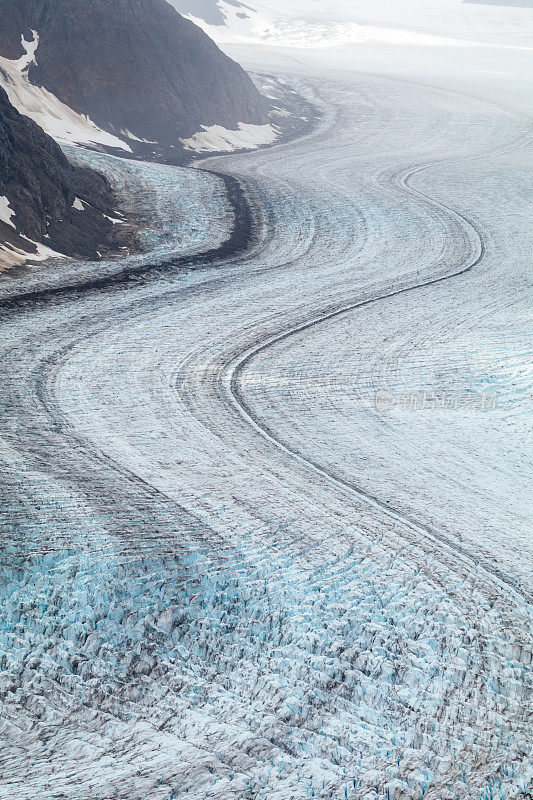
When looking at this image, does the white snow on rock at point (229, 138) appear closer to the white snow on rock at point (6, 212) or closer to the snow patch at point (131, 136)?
the snow patch at point (131, 136)

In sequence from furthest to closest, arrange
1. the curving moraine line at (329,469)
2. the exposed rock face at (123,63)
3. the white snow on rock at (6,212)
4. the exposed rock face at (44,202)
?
the exposed rock face at (123,63), the exposed rock face at (44,202), the white snow on rock at (6,212), the curving moraine line at (329,469)

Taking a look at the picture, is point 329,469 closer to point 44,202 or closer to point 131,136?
point 44,202

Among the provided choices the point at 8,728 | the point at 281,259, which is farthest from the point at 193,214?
the point at 8,728

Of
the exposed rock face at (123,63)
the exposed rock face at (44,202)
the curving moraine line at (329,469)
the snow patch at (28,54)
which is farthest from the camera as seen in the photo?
the exposed rock face at (123,63)

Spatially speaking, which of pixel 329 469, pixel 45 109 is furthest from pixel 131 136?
pixel 329 469

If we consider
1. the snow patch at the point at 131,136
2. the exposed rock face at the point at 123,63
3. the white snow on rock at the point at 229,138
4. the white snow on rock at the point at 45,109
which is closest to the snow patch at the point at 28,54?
the white snow on rock at the point at 45,109

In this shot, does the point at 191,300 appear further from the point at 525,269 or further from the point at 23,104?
the point at 23,104
